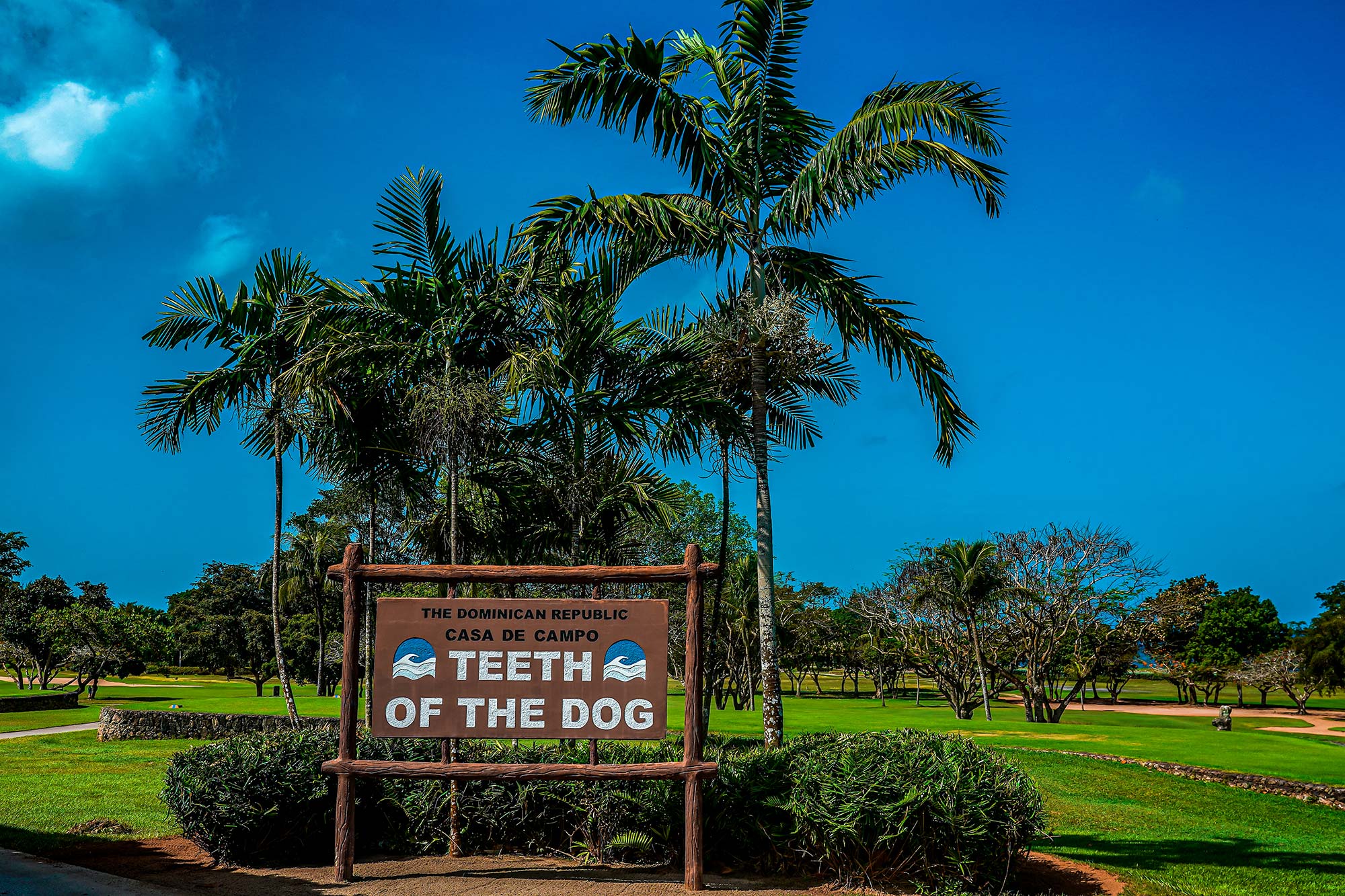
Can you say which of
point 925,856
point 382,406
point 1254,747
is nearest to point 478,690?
point 925,856

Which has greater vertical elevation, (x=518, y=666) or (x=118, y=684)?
(x=518, y=666)

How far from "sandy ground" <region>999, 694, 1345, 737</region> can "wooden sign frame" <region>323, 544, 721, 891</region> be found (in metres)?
37.5

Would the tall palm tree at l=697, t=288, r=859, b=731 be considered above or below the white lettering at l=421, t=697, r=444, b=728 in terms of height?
above

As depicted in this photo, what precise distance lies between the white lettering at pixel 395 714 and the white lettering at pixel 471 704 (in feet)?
1.34

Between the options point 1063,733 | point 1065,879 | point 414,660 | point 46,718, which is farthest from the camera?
point 46,718

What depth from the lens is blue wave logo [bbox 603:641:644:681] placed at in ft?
25.8

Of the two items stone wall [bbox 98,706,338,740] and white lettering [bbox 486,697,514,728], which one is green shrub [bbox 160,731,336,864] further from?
stone wall [bbox 98,706,338,740]

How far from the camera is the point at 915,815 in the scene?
7129 mm

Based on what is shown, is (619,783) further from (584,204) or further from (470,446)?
(584,204)

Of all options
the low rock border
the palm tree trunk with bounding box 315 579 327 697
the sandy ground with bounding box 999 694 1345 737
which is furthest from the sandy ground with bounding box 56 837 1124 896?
the sandy ground with bounding box 999 694 1345 737

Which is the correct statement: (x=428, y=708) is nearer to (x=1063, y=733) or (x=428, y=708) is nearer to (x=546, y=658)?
(x=546, y=658)

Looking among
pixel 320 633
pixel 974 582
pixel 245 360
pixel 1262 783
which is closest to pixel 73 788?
pixel 245 360

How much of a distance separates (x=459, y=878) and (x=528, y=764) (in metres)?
1.02

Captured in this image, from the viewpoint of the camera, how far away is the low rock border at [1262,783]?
15.0m
